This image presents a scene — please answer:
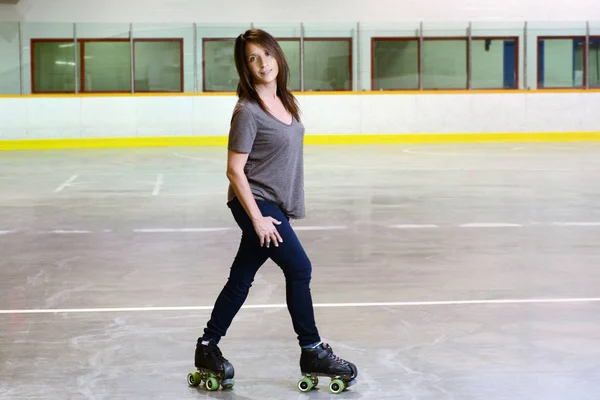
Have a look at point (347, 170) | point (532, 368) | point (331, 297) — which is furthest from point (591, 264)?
point (347, 170)

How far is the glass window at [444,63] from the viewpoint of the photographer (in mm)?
28266

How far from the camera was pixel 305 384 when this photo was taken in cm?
496

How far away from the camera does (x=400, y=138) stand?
27531 mm

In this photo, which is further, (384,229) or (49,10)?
(49,10)

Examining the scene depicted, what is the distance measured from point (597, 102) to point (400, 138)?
5005 mm

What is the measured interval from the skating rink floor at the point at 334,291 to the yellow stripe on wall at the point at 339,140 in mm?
10585

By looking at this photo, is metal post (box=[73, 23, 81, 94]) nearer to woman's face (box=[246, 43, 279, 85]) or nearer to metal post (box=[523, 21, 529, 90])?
metal post (box=[523, 21, 529, 90])

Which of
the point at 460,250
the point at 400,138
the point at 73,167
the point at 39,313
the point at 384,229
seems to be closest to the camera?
the point at 39,313

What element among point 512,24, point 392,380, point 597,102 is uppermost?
point 512,24

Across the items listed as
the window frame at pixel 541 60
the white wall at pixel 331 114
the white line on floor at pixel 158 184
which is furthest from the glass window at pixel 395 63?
the white line on floor at pixel 158 184

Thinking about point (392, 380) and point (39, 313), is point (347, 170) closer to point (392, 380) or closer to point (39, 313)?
point (39, 313)

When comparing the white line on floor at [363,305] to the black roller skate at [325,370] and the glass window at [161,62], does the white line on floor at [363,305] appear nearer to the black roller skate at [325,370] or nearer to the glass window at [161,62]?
the black roller skate at [325,370]

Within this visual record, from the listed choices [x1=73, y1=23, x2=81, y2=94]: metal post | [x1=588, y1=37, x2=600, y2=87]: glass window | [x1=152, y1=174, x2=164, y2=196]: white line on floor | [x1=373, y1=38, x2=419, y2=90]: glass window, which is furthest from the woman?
[x1=588, y1=37, x2=600, y2=87]: glass window

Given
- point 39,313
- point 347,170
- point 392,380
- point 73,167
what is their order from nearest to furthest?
point 392,380, point 39,313, point 347,170, point 73,167
